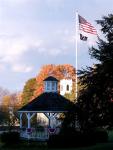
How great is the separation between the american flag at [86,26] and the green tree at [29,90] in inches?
2866

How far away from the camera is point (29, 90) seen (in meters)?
134

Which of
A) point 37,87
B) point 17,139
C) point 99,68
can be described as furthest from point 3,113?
point 99,68

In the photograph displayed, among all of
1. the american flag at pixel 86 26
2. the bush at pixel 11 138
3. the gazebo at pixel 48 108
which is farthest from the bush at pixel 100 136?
the american flag at pixel 86 26

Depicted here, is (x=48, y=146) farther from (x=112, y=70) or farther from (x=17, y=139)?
(x=112, y=70)

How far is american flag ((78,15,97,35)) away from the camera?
175ft

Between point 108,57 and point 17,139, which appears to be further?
point 17,139

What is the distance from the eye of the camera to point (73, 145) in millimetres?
43938

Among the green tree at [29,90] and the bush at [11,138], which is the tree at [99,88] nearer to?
the bush at [11,138]

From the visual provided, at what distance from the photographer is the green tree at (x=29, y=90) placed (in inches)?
5067

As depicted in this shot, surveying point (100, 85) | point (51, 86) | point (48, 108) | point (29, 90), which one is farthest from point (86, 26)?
point (29, 90)

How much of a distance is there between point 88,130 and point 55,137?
18.2 feet

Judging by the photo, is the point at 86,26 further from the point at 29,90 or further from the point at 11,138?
the point at 29,90

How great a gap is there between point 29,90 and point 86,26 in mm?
80513

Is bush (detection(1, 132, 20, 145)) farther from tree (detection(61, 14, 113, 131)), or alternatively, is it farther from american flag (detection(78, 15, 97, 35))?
Answer: american flag (detection(78, 15, 97, 35))
